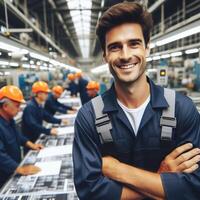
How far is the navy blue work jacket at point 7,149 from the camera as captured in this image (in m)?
2.23

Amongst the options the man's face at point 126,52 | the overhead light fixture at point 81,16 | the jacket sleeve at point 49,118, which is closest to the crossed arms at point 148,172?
the man's face at point 126,52

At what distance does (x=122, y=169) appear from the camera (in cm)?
112

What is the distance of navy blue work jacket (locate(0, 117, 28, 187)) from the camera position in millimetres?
2234

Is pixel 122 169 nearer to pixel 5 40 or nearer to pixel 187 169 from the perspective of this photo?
pixel 187 169

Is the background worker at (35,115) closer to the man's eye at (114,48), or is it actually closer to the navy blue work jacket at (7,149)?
the navy blue work jacket at (7,149)

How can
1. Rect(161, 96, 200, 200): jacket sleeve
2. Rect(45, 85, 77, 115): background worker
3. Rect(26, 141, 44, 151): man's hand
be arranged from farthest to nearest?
Rect(45, 85, 77, 115): background worker → Rect(26, 141, 44, 151): man's hand → Rect(161, 96, 200, 200): jacket sleeve

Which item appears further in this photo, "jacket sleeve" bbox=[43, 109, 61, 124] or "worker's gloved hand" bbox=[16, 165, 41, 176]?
"jacket sleeve" bbox=[43, 109, 61, 124]

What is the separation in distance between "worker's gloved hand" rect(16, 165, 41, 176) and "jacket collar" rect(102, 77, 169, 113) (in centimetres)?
142

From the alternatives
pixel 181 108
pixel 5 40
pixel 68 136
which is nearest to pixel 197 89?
pixel 68 136

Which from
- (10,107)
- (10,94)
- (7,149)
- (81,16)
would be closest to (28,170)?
(7,149)

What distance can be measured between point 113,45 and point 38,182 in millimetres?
1474

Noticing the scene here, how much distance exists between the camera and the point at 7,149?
8.45 ft

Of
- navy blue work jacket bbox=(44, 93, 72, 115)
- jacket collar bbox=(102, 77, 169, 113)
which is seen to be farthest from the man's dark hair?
navy blue work jacket bbox=(44, 93, 72, 115)

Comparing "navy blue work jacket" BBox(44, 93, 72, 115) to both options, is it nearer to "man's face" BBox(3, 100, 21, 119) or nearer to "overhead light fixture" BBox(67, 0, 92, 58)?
"man's face" BBox(3, 100, 21, 119)
